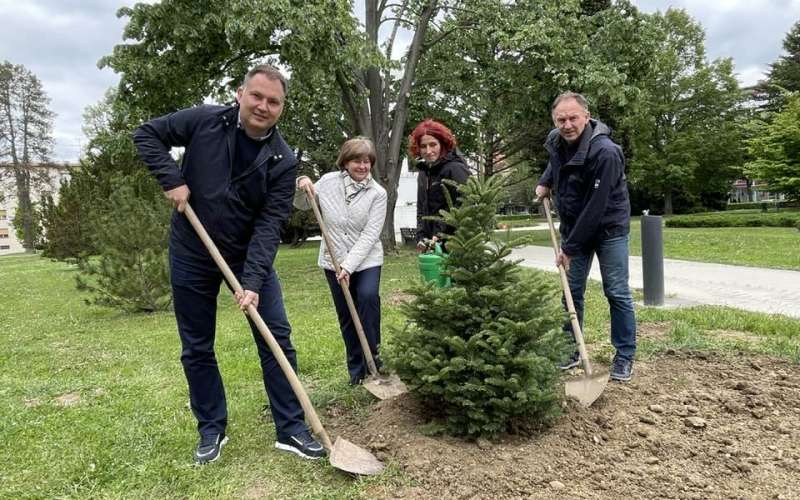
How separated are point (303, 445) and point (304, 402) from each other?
28cm

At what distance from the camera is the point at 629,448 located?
274 cm

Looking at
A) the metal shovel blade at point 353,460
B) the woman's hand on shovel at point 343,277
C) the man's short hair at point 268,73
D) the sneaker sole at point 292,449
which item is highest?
the man's short hair at point 268,73

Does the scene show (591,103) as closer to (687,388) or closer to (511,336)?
(687,388)

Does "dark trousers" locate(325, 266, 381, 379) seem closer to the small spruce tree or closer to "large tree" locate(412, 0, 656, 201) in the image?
the small spruce tree

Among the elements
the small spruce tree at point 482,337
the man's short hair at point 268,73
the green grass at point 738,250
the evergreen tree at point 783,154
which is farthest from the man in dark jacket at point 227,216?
the evergreen tree at point 783,154

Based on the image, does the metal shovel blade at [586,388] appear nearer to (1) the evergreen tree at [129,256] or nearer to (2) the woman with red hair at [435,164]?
(2) the woman with red hair at [435,164]

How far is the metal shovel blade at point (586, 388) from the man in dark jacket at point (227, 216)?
143 cm

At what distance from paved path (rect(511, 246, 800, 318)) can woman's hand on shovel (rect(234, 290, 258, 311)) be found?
220 inches

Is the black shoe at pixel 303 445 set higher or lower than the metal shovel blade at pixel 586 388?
lower

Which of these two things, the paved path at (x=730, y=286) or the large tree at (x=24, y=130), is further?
the large tree at (x=24, y=130)

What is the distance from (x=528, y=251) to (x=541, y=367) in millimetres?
13744

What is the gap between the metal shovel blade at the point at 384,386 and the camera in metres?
3.58

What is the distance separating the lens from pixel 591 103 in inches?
501

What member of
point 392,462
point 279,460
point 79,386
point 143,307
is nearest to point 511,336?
point 392,462
